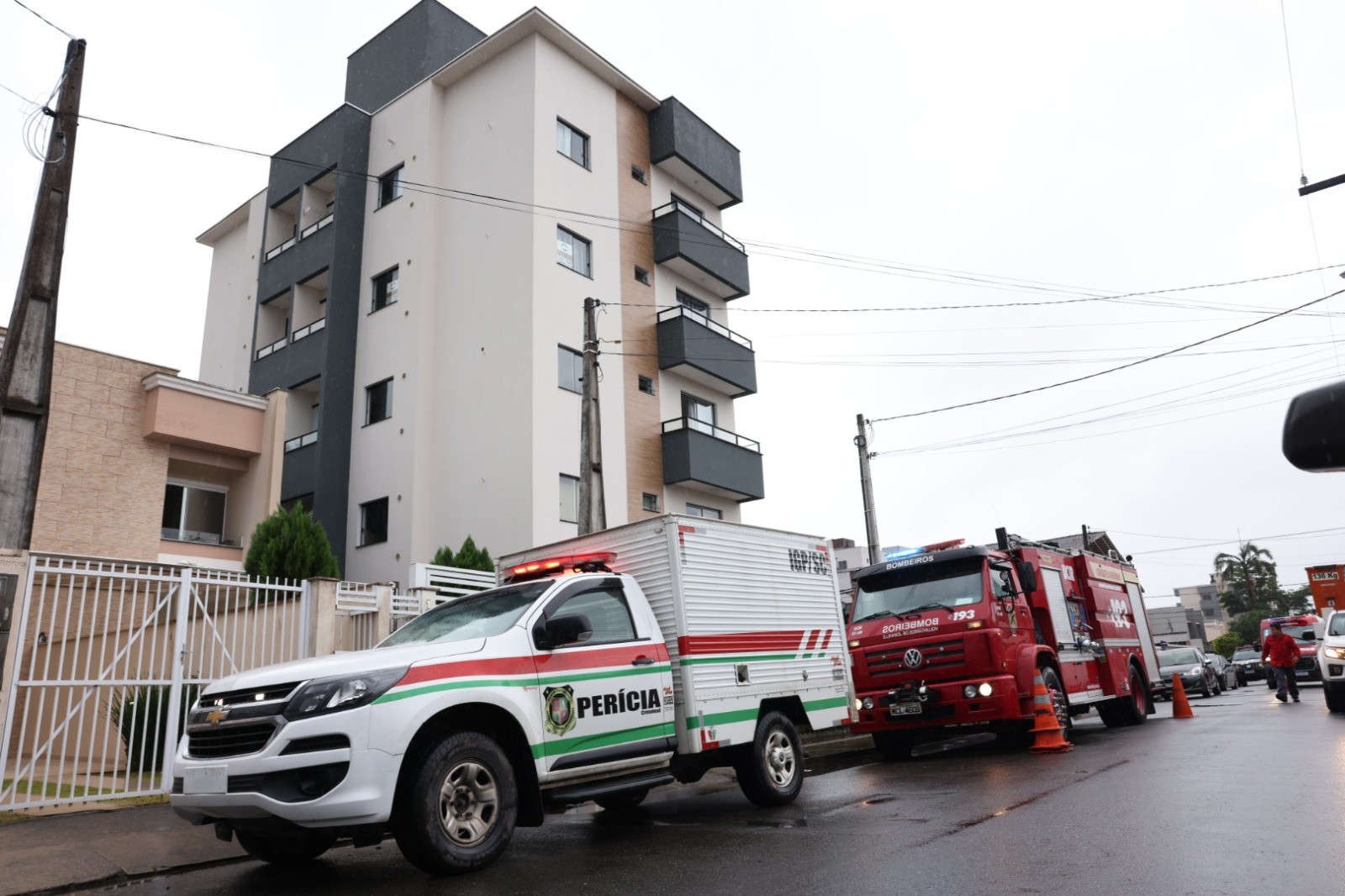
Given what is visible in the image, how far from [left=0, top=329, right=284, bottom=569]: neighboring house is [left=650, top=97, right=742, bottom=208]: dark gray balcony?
12.9 meters

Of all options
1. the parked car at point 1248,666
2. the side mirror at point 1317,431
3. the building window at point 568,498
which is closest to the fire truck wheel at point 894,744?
the building window at point 568,498

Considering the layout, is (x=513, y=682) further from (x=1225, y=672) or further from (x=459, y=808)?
(x=1225, y=672)

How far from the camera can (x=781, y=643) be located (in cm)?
936

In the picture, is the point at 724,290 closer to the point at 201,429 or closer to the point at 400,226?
the point at 400,226

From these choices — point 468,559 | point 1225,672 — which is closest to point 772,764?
point 468,559

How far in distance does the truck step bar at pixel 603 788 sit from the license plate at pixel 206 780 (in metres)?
2.10

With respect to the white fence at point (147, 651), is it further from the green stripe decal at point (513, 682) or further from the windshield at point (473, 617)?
the green stripe decal at point (513, 682)

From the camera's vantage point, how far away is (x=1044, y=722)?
12211 millimetres

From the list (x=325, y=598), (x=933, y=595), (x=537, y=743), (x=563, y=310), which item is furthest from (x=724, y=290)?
(x=537, y=743)

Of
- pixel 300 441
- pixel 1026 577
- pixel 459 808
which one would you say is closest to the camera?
pixel 459 808

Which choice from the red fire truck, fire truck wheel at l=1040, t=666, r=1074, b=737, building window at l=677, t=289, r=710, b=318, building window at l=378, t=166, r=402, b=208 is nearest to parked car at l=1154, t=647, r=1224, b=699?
the red fire truck

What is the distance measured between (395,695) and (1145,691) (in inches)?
625

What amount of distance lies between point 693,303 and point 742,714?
70.1 ft

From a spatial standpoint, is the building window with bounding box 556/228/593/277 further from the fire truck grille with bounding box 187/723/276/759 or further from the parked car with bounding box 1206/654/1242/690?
the parked car with bounding box 1206/654/1242/690
